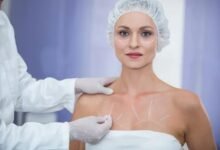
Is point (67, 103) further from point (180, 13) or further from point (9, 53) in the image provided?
point (180, 13)

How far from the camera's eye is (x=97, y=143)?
1423mm

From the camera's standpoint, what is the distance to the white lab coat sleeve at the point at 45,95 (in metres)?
1.55

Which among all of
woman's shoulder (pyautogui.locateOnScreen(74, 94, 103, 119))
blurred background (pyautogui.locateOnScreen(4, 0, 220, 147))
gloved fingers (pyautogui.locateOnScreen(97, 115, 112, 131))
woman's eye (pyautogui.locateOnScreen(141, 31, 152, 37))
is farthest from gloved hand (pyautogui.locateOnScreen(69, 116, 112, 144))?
woman's eye (pyautogui.locateOnScreen(141, 31, 152, 37))

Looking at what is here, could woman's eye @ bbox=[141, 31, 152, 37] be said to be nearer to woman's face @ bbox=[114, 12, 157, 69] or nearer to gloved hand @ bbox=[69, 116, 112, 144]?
woman's face @ bbox=[114, 12, 157, 69]

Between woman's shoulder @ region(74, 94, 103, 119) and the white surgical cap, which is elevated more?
the white surgical cap

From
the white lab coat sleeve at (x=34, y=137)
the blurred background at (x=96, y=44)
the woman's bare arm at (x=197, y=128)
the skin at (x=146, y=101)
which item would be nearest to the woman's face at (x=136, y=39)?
the skin at (x=146, y=101)

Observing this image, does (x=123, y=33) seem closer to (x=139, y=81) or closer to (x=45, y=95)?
(x=139, y=81)

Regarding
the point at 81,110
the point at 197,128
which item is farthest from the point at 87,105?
the point at 197,128

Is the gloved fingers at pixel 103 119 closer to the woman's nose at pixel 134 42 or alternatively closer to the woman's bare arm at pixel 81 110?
the woman's bare arm at pixel 81 110

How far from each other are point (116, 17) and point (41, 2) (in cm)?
35

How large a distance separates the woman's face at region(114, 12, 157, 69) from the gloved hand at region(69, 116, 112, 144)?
0.78ft

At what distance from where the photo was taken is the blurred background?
150 centimetres

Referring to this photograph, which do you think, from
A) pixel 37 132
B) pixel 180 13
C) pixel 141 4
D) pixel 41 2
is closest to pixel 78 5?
pixel 41 2

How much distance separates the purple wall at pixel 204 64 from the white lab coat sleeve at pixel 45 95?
0.45m
